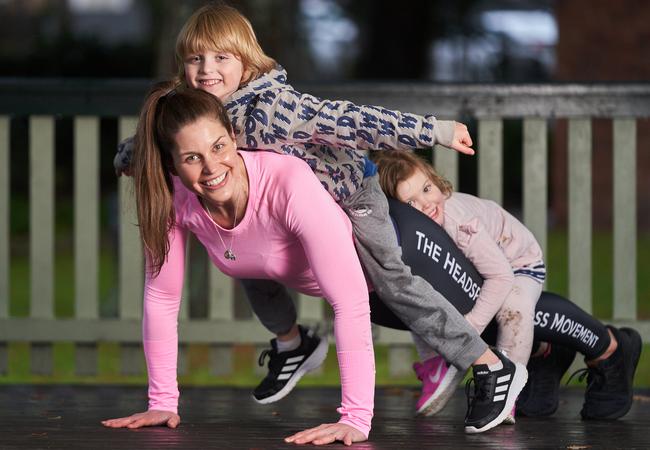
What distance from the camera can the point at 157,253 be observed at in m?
3.25

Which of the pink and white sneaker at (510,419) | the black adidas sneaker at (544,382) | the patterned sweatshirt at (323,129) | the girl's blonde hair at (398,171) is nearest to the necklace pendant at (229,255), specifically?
the patterned sweatshirt at (323,129)

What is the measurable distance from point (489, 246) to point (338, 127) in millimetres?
662

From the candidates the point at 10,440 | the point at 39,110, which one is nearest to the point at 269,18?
the point at 39,110

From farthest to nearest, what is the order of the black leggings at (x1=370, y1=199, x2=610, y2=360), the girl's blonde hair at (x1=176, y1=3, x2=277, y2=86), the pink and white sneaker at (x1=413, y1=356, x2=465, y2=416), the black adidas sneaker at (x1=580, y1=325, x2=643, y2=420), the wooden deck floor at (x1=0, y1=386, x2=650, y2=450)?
1. the black adidas sneaker at (x1=580, y1=325, x2=643, y2=420)
2. the pink and white sneaker at (x1=413, y1=356, x2=465, y2=416)
3. the black leggings at (x1=370, y1=199, x2=610, y2=360)
4. the girl's blonde hair at (x1=176, y1=3, x2=277, y2=86)
5. the wooden deck floor at (x1=0, y1=386, x2=650, y2=450)

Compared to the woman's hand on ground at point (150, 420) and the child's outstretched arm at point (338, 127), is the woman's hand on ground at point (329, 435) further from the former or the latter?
the child's outstretched arm at point (338, 127)

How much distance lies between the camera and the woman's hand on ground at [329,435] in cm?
308

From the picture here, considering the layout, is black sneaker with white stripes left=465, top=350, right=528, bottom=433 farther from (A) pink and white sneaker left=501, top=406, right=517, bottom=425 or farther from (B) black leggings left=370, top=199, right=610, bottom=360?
(B) black leggings left=370, top=199, right=610, bottom=360

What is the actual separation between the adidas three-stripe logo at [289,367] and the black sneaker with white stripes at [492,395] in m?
0.62

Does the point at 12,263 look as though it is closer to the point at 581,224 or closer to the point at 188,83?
the point at 581,224

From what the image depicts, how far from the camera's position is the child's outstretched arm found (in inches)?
124

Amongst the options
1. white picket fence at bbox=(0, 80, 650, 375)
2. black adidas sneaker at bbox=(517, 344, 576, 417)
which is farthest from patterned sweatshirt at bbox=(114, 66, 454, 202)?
white picket fence at bbox=(0, 80, 650, 375)

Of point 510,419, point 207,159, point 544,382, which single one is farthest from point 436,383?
point 207,159

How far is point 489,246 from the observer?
358 cm

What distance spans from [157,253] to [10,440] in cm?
59
